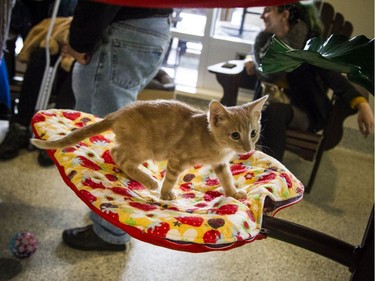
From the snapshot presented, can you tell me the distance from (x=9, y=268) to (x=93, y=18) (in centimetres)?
96

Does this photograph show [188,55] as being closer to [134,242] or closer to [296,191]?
[134,242]

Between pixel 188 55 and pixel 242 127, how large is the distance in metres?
2.40

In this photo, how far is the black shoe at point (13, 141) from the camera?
87.8 inches

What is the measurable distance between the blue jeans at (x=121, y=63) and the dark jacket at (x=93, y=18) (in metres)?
0.02

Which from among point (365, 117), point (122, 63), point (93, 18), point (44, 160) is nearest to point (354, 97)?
point (365, 117)

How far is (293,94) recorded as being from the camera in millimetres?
2260

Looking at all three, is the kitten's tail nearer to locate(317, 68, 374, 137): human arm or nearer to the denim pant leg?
the denim pant leg

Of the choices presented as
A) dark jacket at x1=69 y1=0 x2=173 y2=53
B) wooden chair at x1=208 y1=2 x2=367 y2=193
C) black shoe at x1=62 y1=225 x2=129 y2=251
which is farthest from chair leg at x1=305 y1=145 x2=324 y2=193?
dark jacket at x1=69 y1=0 x2=173 y2=53

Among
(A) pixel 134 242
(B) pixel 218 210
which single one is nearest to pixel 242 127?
(B) pixel 218 210

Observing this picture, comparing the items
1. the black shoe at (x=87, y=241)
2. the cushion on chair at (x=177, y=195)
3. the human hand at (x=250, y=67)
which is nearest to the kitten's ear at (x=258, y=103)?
the cushion on chair at (x=177, y=195)

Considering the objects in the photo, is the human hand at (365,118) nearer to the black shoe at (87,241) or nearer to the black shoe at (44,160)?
the black shoe at (87,241)

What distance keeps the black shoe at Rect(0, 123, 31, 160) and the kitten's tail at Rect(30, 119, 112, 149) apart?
1.35 metres

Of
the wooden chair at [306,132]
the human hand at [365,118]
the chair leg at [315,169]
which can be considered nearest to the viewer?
the human hand at [365,118]

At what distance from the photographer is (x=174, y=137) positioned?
1067 mm
